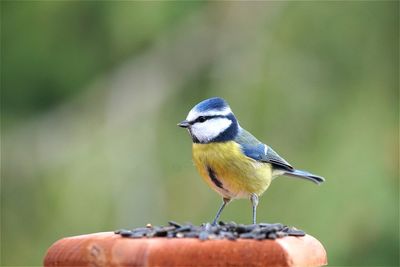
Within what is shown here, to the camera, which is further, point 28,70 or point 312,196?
point 28,70

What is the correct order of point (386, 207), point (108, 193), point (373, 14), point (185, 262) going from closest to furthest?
point (185, 262), point (386, 207), point (108, 193), point (373, 14)

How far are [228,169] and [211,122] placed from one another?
0.64 feet

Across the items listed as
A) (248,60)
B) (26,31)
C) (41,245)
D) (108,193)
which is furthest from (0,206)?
(248,60)

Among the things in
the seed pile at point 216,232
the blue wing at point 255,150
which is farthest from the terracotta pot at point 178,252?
the blue wing at point 255,150

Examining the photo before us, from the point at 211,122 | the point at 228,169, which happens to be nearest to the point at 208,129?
the point at 211,122

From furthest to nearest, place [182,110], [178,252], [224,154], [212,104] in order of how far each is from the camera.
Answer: [182,110] < [224,154] < [212,104] < [178,252]

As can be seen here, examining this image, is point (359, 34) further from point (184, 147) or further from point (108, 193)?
point (108, 193)

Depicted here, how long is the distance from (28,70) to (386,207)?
3005mm

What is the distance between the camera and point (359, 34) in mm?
6035

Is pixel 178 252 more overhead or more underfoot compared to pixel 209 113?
more underfoot

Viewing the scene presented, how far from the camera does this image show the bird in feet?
9.56

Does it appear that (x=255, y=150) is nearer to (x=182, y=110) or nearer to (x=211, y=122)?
(x=211, y=122)

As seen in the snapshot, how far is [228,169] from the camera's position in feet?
9.71

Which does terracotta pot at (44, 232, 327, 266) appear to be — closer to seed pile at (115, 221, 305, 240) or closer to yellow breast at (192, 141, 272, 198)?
A: seed pile at (115, 221, 305, 240)
